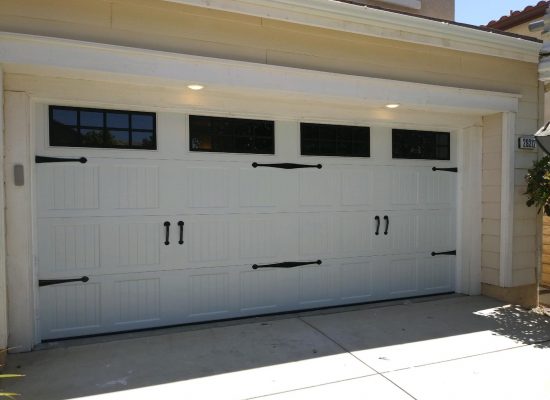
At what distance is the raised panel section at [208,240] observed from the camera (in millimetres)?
4234

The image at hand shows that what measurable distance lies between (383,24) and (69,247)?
3.73 metres

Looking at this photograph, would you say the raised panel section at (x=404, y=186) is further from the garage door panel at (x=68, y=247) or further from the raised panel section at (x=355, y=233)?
the garage door panel at (x=68, y=247)

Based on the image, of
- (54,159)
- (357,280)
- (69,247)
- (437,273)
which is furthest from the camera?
(437,273)

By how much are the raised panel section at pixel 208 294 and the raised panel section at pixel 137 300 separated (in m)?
0.35

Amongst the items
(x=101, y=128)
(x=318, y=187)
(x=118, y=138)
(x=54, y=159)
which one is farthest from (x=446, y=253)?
(x=54, y=159)

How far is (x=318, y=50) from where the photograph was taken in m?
4.11

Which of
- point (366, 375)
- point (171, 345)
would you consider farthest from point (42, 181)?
point (366, 375)

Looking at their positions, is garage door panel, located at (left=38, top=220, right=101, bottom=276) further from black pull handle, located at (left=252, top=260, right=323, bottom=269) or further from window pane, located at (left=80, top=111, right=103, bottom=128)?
black pull handle, located at (left=252, top=260, right=323, bottom=269)

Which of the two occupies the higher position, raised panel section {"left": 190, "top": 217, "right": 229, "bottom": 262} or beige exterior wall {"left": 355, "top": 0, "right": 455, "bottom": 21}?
beige exterior wall {"left": 355, "top": 0, "right": 455, "bottom": 21}

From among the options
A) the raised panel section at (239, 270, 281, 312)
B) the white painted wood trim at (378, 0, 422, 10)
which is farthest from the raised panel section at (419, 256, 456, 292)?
the white painted wood trim at (378, 0, 422, 10)

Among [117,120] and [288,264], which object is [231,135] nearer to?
[117,120]

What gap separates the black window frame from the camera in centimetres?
469

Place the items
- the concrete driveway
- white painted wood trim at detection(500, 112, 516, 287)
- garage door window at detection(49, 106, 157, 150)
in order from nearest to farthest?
the concrete driveway → garage door window at detection(49, 106, 157, 150) → white painted wood trim at detection(500, 112, 516, 287)

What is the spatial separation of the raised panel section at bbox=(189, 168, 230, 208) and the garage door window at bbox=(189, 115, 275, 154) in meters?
0.23
